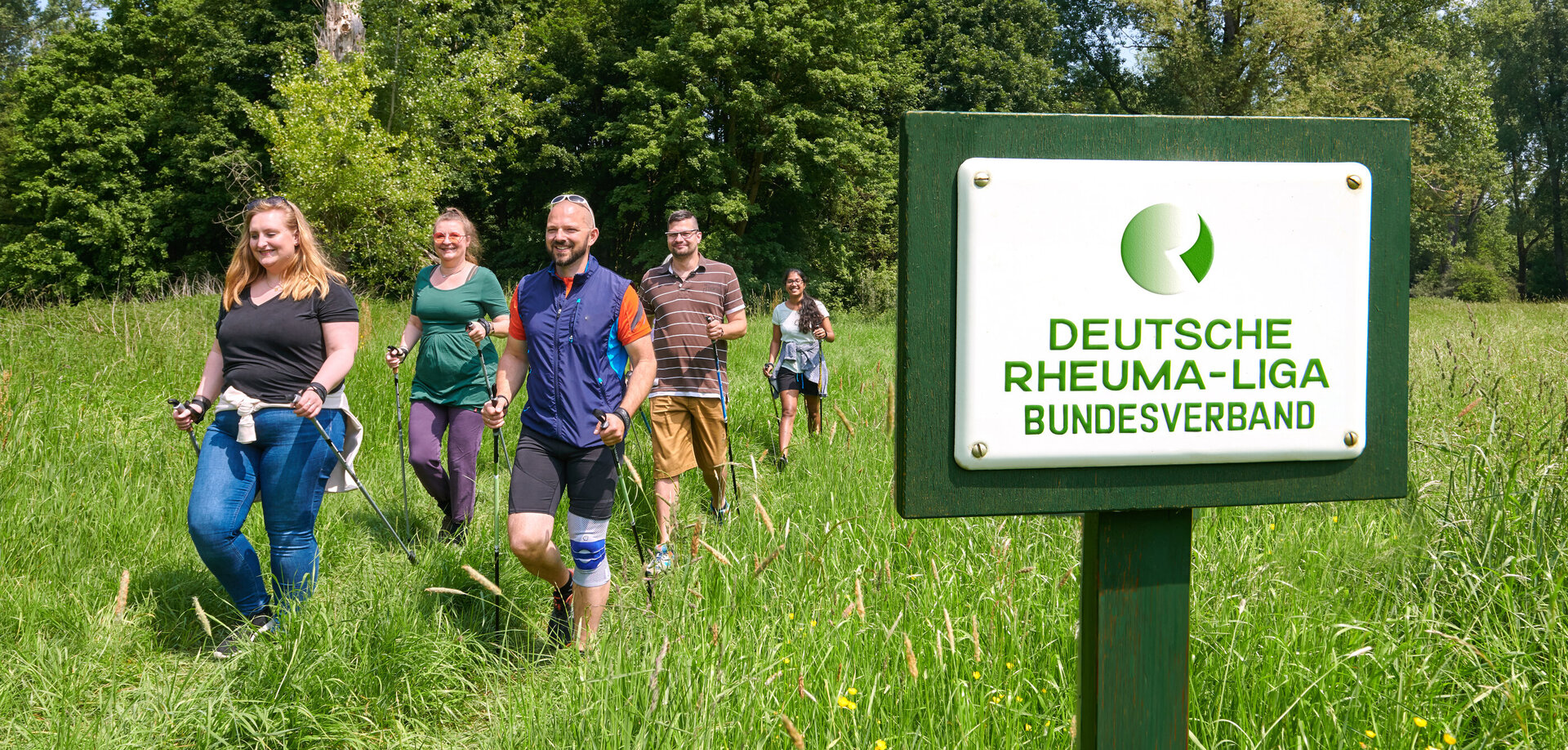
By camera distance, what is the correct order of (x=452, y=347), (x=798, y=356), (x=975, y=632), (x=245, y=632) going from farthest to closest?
1. (x=798, y=356)
2. (x=452, y=347)
3. (x=245, y=632)
4. (x=975, y=632)

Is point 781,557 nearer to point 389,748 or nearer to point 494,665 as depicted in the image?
point 494,665

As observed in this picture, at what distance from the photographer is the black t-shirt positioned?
12.5 feet

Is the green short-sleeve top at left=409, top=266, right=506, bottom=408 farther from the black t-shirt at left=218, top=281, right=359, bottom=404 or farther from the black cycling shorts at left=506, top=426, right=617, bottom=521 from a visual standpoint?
the black cycling shorts at left=506, top=426, right=617, bottom=521

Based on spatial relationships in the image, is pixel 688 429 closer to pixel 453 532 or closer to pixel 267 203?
pixel 453 532

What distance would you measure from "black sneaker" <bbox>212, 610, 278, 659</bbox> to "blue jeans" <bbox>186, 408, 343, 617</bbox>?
0.28 feet

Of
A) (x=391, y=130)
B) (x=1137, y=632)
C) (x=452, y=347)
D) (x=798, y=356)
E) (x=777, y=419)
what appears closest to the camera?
(x=1137, y=632)

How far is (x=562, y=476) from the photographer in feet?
12.3

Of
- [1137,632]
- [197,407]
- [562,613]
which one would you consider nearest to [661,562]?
[562,613]

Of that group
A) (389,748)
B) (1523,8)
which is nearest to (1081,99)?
(1523,8)

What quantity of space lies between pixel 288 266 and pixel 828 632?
9.03ft

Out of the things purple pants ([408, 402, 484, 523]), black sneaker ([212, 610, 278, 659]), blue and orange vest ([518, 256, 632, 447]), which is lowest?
black sneaker ([212, 610, 278, 659])

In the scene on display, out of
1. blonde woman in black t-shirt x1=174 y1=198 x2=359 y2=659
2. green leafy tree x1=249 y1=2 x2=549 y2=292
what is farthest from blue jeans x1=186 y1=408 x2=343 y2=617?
green leafy tree x1=249 y1=2 x2=549 y2=292

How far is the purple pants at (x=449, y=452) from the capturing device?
5129 mm

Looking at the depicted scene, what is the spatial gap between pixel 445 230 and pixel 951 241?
443cm
